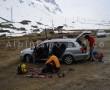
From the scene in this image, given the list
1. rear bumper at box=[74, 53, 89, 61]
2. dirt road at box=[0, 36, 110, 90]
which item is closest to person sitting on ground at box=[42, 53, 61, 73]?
dirt road at box=[0, 36, 110, 90]

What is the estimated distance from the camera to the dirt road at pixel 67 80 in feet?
43.2

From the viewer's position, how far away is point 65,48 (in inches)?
779

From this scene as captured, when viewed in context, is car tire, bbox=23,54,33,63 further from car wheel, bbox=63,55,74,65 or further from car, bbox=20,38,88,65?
car wheel, bbox=63,55,74,65

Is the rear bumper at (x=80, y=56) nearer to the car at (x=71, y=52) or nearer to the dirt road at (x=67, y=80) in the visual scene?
the car at (x=71, y=52)

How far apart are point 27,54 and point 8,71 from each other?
3.61 metres

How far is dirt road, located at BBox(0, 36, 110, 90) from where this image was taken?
519 inches

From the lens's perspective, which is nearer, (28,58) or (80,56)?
(80,56)

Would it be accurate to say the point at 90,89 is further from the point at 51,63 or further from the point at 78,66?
the point at 78,66

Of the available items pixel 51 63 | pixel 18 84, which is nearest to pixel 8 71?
pixel 51 63

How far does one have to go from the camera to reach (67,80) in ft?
48.3

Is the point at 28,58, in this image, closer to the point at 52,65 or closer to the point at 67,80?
the point at 52,65

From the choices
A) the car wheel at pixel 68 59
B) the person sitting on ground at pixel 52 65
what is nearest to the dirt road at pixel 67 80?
the person sitting on ground at pixel 52 65

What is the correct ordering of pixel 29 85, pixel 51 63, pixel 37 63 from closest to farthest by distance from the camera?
pixel 29 85 → pixel 51 63 → pixel 37 63

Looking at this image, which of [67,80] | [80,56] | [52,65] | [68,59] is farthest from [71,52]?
[67,80]
